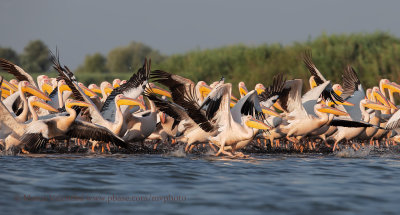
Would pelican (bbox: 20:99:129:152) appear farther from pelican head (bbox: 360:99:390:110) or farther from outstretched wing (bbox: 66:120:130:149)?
pelican head (bbox: 360:99:390:110)

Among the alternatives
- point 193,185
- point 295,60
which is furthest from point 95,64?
point 193,185

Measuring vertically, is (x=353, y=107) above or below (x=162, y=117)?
above

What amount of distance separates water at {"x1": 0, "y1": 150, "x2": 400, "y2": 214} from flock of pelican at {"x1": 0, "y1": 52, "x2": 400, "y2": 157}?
38 cm

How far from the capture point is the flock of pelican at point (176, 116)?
9.27 meters

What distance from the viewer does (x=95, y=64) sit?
69562 millimetres

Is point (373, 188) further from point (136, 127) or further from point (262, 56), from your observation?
point (262, 56)

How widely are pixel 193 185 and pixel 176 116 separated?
136 inches

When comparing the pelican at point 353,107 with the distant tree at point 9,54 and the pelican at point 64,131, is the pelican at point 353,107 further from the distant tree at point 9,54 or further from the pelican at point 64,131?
the distant tree at point 9,54

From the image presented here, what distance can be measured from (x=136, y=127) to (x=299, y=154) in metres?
2.99

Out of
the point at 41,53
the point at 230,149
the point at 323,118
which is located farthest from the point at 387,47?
the point at 41,53

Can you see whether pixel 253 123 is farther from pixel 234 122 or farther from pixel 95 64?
pixel 95 64

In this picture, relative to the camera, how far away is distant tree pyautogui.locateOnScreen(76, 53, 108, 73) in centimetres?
6804

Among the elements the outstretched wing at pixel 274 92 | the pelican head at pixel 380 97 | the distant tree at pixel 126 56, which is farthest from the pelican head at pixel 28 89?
the distant tree at pixel 126 56

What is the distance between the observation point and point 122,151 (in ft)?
35.2
